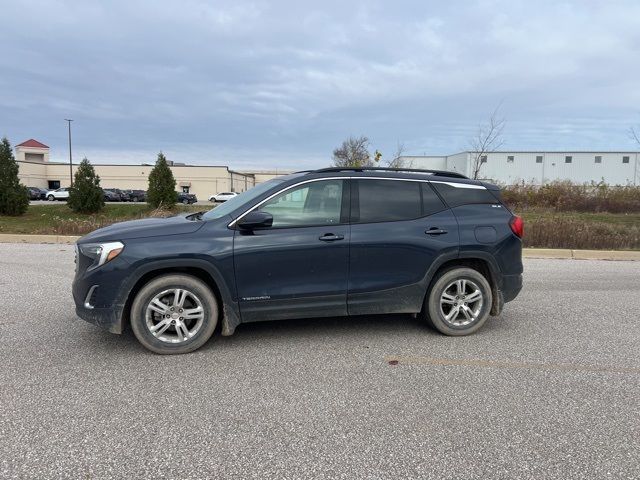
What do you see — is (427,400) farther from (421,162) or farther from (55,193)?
(421,162)

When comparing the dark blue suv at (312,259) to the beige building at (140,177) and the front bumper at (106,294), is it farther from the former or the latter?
the beige building at (140,177)

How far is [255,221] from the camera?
13.8 feet

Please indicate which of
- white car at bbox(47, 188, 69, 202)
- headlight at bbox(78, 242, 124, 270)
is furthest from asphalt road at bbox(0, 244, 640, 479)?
white car at bbox(47, 188, 69, 202)

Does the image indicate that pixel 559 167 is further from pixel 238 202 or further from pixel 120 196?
pixel 238 202

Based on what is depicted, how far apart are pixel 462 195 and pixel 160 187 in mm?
28401

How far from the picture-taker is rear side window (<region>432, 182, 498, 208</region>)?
4.95 m

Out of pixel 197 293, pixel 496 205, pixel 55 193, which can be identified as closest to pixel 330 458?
pixel 197 293

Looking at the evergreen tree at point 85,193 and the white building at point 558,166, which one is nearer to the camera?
the evergreen tree at point 85,193

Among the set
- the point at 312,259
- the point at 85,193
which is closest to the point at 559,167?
the point at 85,193

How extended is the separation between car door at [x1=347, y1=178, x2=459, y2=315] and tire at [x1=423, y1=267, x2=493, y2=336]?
6.9 inches

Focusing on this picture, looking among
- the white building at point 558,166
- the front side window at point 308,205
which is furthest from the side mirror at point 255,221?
the white building at point 558,166

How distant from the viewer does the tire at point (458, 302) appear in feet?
15.9

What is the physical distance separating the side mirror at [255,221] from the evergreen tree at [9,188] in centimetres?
2434

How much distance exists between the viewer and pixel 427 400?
11.4ft
